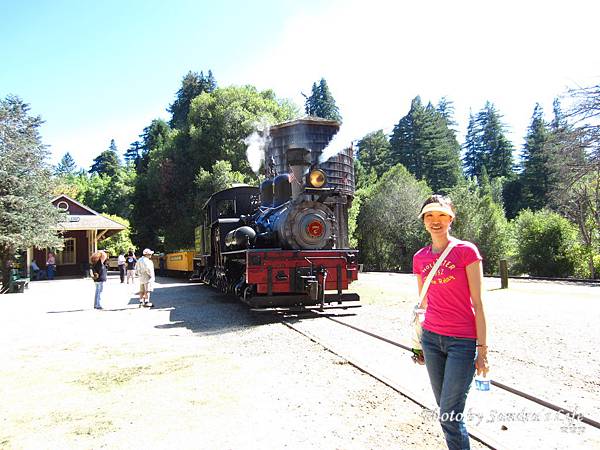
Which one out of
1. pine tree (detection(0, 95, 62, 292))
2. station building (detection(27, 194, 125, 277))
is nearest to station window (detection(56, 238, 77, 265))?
station building (detection(27, 194, 125, 277))

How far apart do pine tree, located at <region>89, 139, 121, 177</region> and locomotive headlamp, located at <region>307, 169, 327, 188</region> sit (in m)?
94.7

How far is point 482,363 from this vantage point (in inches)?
104

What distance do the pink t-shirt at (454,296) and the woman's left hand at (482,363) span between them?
104 mm

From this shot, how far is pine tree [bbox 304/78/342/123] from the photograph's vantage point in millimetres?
67300

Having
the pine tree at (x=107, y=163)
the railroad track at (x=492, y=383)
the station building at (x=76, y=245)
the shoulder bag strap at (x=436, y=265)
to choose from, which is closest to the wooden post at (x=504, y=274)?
the railroad track at (x=492, y=383)

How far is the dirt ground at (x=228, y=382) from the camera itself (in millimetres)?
3775

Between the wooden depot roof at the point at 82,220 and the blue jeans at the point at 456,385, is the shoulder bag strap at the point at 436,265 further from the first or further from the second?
the wooden depot roof at the point at 82,220

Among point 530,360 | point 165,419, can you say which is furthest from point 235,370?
point 530,360

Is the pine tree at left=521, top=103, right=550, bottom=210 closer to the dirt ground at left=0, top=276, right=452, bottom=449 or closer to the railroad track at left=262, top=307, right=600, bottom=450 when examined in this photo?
the railroad track at left=262, top=307, right=600, bottom=450

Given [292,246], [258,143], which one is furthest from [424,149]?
[292,246]

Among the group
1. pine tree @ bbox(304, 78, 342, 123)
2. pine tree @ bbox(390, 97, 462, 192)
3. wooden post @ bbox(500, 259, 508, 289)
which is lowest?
wooden post @ bbox(500, 259, 508, 289)

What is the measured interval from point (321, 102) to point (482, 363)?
2675 inches

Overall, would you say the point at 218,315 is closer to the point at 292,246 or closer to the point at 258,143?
the point at 292,246

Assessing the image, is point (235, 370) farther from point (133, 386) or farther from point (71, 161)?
A: point (71, 161)
